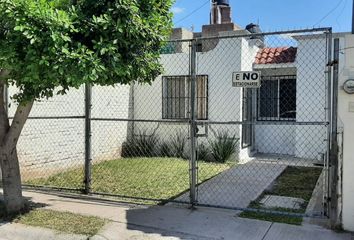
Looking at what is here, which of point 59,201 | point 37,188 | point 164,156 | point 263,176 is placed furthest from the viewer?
point 164,156

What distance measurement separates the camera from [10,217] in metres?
6.10

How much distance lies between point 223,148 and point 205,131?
3.26 ft

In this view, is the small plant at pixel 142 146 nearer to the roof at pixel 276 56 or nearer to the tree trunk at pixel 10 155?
the roof at pixel 276 56

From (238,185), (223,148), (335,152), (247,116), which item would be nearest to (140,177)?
(238,185)

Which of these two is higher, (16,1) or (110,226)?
(16,1)

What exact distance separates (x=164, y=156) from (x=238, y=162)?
2.41 meters

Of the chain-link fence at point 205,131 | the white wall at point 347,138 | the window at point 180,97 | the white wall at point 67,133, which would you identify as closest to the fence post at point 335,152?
the white wall at point 347,138

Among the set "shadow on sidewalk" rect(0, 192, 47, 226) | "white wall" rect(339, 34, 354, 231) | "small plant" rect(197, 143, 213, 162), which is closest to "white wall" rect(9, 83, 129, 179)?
"shadow on sidewalk" rect(0, 192, 47, 226)

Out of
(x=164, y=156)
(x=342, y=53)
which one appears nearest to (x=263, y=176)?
(x=164, y=156)

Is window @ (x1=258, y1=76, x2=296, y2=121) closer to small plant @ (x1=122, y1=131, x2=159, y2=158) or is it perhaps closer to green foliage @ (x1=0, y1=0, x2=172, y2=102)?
small plant @ (x1=122, y1=131, x2=159, y2=158)

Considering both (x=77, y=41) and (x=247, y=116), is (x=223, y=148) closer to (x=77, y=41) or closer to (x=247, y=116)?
(x=247, y=116)

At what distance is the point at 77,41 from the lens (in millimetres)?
5008

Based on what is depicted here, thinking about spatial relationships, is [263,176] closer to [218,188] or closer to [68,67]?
[218,188]

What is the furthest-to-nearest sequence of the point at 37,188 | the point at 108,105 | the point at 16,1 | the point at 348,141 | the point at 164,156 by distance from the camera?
the point at 164,156
the point at 108,105
the point at 37,188
the point at 348,141
the point at 16,1
